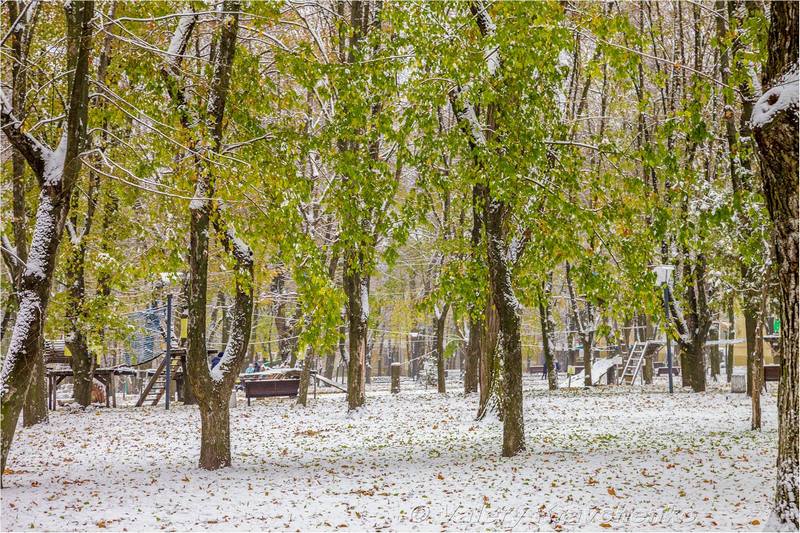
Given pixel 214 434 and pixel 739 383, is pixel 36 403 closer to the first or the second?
pixel 214 434

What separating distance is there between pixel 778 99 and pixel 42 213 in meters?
7.08

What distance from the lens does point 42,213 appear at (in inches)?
296

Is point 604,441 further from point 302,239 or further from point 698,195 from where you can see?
point 698,195

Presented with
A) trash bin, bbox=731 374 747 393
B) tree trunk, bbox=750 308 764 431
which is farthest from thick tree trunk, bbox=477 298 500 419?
trash bin, bbox=731 374 747 393

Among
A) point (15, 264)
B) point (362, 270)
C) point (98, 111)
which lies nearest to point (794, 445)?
point (362, 270)

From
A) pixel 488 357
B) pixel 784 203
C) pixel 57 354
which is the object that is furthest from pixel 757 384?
pixel 57 354

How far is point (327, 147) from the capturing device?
8898mm

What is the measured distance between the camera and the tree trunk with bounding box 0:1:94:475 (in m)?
7.32

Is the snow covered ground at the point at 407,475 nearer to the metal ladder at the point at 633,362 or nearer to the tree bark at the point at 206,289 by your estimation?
the tree bark at the point at 206,289

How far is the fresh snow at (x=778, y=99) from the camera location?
16.5 feet

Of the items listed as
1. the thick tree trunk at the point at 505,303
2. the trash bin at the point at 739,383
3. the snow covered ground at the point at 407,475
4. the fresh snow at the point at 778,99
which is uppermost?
the fresh snow at the point at 778,99

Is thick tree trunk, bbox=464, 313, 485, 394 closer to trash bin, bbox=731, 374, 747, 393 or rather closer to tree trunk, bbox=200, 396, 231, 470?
trash bin, bbox=731, 374, 747, 393

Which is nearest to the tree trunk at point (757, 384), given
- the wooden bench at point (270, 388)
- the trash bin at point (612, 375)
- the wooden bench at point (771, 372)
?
the wooden bench at point (771, 372)

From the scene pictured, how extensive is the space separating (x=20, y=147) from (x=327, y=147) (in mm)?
3461
